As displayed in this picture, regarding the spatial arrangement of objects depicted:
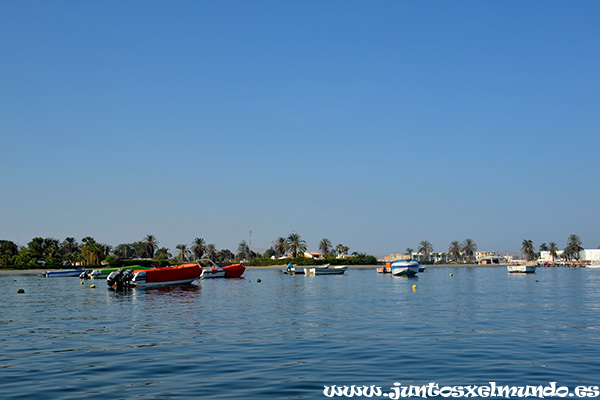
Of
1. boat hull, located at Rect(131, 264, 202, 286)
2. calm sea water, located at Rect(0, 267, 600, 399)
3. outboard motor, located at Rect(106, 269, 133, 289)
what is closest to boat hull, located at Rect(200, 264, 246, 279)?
boat hull, located at Rect(131, 264, 202, 286)

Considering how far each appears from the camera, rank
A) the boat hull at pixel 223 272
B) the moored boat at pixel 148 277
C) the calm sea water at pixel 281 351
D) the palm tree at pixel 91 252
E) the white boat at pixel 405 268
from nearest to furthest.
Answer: the calm sea water at pixel 281 351
the moored boat at pixel 148 277
the boat hull at pixel 223 272
the white boat at pixel 405 268
the palm tree at pixel 91 252

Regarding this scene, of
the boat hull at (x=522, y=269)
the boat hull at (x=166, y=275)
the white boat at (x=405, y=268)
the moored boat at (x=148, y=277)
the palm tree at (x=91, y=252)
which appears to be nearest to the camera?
the moored boat at (x=148, y=277)

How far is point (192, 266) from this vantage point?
79.5m

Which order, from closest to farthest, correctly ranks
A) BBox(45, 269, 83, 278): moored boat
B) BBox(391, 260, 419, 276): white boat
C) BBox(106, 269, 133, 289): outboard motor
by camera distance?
BBox(106, 269, 133, 289): outboard motor
BBox(391, 260, 419, 276): white boat
BBox(45, 269, 83, 278): moored boat

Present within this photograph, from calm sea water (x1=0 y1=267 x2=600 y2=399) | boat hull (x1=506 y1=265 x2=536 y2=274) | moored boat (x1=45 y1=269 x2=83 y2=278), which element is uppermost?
calm sea water (x1=0 y1=267 x2=600 y2=399)

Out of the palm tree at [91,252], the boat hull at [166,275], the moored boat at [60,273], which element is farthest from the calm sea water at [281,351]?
the palm tree at [91,252]

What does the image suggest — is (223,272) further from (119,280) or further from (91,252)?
(91,252)

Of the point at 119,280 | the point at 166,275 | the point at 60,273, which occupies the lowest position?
the point at 60,273

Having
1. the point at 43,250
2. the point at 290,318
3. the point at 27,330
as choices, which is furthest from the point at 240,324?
the point at 43,250

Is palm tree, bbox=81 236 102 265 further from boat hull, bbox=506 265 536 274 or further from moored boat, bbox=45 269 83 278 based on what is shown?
boat hull, bbox=506 265 536 274

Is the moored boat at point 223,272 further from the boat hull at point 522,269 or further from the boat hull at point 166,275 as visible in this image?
the boat hull at point 522,269

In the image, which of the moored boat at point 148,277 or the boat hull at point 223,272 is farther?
the boat hull at point 223,272

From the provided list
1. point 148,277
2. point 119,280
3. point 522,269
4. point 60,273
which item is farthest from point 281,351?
point 522,269

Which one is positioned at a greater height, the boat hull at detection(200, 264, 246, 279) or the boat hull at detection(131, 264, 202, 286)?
the boat hull at detection(131, 264, 202, 286)
